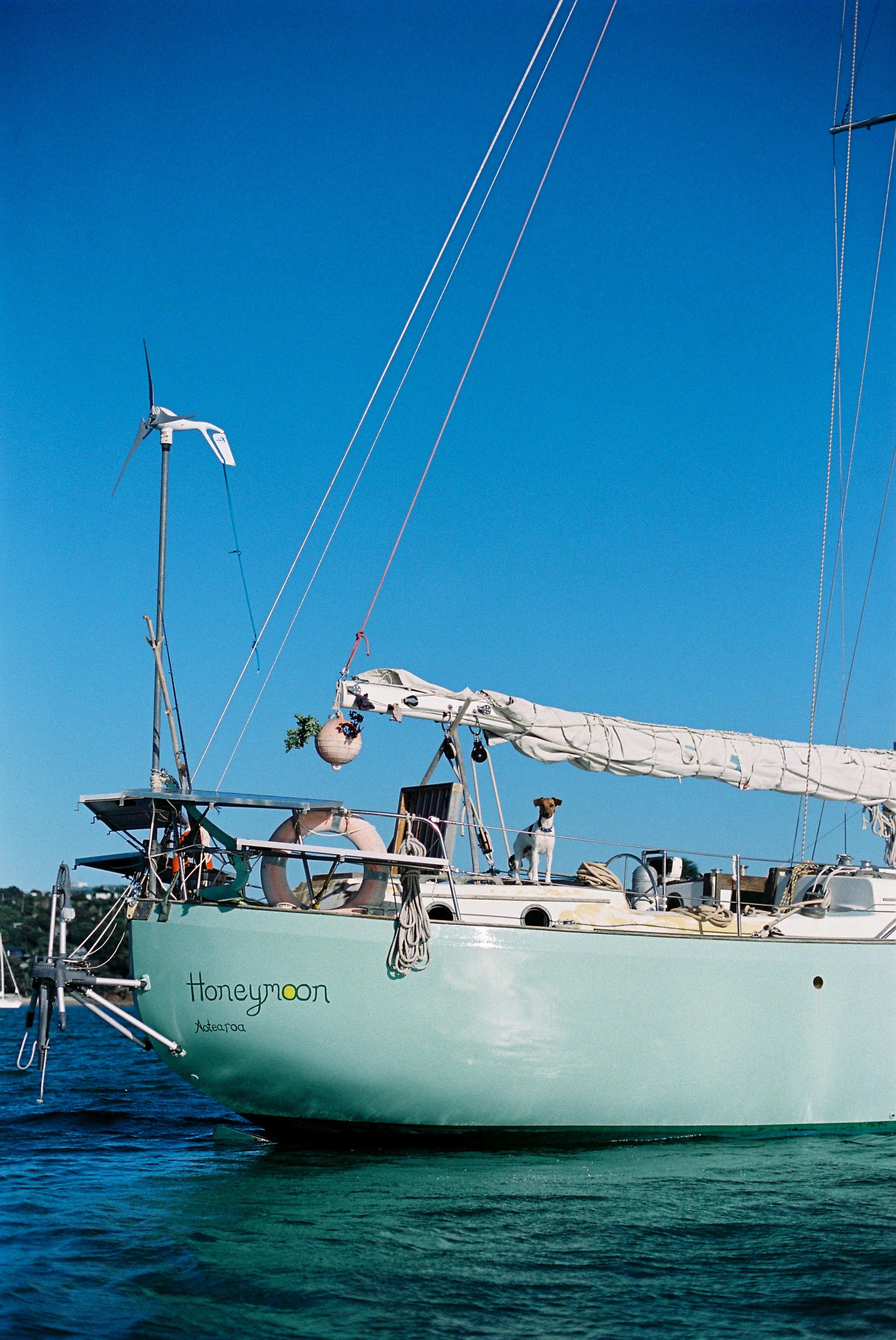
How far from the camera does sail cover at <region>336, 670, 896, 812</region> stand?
1589cm

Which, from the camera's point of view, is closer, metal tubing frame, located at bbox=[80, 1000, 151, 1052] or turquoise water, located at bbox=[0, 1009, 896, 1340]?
turquoise water, located at bbox=[0, 1009, 896, 1340]

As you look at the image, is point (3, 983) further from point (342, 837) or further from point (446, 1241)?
point (446, 1241)

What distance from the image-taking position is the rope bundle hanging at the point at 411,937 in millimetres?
13008

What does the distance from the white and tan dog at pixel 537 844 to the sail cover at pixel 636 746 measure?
120 centimetres

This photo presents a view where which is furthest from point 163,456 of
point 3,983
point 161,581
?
point 3,983

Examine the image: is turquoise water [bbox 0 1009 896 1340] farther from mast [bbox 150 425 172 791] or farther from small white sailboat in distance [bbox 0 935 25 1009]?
small white sailboat in distance [bbox 0 935 25 1009]

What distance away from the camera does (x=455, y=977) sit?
13.2 meters

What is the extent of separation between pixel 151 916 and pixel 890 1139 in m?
9.26

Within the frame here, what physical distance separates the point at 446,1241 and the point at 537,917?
477 centimetres

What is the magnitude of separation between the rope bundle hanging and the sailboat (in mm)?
17

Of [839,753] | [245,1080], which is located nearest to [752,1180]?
[245,1080]

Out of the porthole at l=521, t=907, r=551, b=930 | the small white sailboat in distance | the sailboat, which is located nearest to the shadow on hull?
the sailboat

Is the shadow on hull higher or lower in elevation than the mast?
lower

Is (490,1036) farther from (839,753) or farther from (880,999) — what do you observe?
(839,753)
